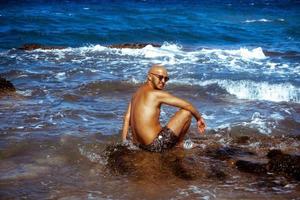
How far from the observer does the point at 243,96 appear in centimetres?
984

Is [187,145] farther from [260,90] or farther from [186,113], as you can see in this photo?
[260,90]

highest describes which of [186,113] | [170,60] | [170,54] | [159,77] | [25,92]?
[159,77]

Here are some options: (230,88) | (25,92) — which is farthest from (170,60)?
(25,92)

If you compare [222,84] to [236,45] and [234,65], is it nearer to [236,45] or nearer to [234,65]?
[234,65]

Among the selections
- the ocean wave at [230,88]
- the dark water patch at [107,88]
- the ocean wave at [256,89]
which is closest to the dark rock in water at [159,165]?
the dark water patch at [107,88]

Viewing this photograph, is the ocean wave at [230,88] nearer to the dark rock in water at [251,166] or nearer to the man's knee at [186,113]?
the man's knee at [186,113]

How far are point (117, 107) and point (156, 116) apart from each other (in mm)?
3080

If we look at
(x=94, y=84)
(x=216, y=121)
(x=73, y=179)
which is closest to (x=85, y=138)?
(x=73, y=179)

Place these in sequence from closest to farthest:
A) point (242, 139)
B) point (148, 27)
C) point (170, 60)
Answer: point (242, 139), point (170, 60), point (148, 27)

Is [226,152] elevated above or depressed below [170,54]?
below

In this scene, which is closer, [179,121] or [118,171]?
[118,171]

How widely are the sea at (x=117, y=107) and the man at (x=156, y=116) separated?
1.06 ft

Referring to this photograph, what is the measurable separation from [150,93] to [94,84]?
5.17m

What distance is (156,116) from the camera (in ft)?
18.3
